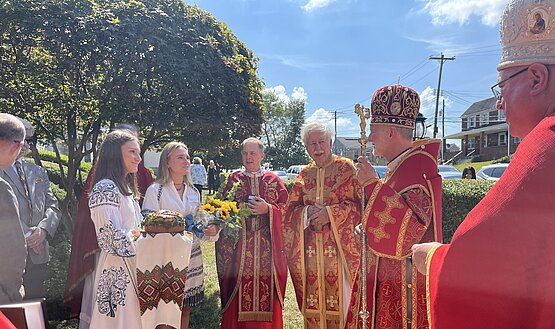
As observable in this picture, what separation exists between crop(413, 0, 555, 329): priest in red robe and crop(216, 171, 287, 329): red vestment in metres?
3.21

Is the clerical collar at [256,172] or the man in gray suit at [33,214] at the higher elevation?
the clerical collar at [256,172]

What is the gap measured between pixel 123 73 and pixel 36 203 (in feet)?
5.97

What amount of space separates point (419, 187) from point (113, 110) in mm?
3823

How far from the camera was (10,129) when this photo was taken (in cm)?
269

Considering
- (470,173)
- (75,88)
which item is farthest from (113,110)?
(470,173)

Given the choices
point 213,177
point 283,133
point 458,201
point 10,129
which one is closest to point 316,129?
point 10,129

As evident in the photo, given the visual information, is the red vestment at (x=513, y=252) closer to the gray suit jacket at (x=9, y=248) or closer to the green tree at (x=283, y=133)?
the gray suit jacket at (x=9, y=248)

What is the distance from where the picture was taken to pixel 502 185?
1253 mm

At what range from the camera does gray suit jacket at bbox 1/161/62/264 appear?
374cm

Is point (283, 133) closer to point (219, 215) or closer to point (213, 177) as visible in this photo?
point (213, 177)

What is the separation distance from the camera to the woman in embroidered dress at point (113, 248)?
297 centimetres

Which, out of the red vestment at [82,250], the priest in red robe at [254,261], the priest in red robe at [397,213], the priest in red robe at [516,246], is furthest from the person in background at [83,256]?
the priest in red robe at [516,246]

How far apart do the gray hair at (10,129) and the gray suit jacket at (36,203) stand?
120cm

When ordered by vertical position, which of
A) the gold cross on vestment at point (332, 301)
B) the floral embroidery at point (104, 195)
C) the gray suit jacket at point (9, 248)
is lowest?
the gold cross on vestment at point (332, 301)
